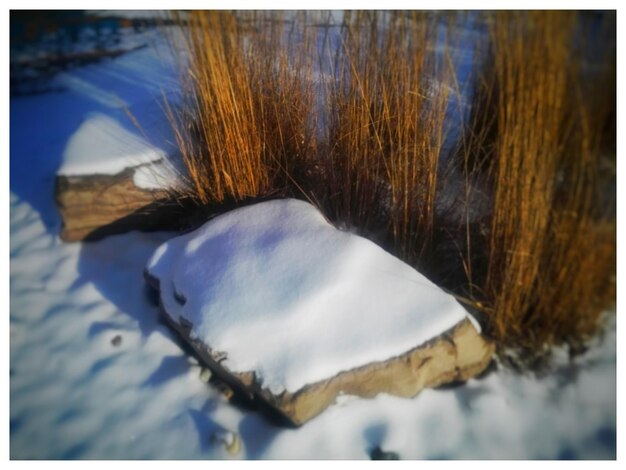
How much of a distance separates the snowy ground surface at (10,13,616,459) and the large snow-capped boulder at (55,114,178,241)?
296 mm

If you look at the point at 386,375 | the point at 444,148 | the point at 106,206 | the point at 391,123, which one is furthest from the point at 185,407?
the point at 444,148

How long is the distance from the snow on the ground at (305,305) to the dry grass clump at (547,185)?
222mm

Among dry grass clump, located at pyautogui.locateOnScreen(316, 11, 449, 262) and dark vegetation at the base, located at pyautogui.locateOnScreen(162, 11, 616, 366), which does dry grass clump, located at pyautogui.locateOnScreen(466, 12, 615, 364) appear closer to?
dark vegetation at the base, located at pyautogui.locateOnScreen(162, 11, 616, 366)

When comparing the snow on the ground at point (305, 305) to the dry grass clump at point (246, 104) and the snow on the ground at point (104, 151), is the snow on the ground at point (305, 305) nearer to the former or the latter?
the dry grass clump at point (246, 104)

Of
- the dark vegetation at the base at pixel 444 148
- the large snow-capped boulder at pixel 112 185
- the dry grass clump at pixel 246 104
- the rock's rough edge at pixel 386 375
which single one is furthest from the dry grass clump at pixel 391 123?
the large snow-capped boulder at pixel 112 185

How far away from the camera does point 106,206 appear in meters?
1.52

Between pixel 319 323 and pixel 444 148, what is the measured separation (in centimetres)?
72

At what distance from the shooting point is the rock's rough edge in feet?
3.18

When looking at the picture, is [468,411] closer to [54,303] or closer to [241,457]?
[241,457]

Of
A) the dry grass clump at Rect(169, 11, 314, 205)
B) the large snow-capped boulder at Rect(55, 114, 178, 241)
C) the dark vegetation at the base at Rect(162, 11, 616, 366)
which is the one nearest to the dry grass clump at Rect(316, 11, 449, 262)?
the dark vegetation at the base at Rect(162, 11, 616, 366)

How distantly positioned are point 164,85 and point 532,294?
2010 millimetres

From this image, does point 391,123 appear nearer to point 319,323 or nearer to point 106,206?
point 319,323
